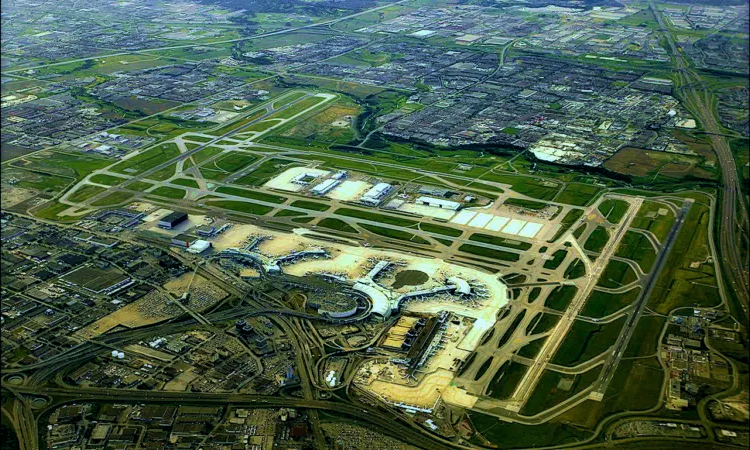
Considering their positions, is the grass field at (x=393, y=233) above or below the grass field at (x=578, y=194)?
above

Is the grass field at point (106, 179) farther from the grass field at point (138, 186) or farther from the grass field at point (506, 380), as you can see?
the grass field at point (506, 380)

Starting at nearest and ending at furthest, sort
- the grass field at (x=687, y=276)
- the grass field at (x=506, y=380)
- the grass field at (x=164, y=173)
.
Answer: the grass field at (x=506, y=380) → the grass field at (x=687, y=276) → the grass field at (x=164, y=173)

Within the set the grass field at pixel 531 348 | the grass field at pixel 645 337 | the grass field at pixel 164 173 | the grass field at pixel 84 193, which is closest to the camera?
the grass field at pixel 531 348

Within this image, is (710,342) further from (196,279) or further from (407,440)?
(196,279)

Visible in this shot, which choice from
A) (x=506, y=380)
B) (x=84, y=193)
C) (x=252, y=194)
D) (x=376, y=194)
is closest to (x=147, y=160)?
(x=84, y=193)

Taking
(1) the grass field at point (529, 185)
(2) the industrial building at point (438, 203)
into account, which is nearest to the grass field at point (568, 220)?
(1) the grass field at point (529, 185)

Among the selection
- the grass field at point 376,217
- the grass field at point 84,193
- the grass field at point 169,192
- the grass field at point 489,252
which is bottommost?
the grass field at point 169,192

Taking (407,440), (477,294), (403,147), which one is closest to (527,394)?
(407,440)

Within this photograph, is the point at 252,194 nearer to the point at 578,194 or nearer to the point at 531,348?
the point at 578,194
